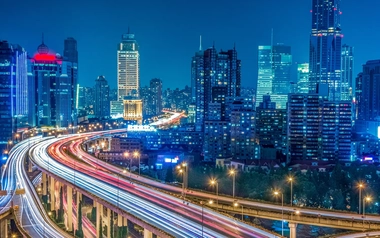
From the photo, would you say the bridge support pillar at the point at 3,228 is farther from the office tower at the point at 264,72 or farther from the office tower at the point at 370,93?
the office tower at the point at 264,72

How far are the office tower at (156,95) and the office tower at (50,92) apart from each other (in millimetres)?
43261

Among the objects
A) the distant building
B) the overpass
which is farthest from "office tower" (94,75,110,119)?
the overpass

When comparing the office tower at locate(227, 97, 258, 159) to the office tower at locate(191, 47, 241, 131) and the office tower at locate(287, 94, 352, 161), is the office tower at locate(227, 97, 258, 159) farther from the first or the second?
the office tower at locate(191, 47, 241, 131)

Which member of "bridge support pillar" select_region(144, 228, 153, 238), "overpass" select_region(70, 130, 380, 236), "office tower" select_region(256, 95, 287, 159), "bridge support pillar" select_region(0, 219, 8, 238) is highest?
"office tower" select_region(256, 95, 287, 159)

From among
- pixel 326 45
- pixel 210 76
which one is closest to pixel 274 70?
pixel 326 45

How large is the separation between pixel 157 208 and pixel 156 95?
105755 mm

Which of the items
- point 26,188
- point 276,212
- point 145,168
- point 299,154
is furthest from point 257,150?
point 276,212

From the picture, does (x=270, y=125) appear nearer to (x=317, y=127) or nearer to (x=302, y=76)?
(x=317, y=127)

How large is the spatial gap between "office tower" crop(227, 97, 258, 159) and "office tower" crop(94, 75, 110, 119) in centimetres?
7603

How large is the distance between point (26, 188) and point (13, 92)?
98.3 feet

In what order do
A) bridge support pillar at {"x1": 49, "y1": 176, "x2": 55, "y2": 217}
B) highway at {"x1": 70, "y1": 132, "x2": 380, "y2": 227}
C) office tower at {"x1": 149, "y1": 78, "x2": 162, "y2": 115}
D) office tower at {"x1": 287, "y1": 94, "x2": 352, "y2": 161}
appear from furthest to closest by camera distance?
office tower at {"x1": 149, "y1": 78, "x2": 162, "y2": 115}
office tower at {"x1": 287, "y1": 94, "x2": 352, "y2": 161}
bridge support pillar at {"x1": 49, "y1": 176, "x2": 55, "y2": 217}
highway at {"x1": 70, "y1": 132, "x2": 380, "y2": 227}

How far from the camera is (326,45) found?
9119 centimetres

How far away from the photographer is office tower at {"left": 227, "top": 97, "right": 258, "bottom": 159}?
45666mm

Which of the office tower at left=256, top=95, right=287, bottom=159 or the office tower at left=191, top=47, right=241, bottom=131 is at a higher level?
the office tower at left=191, top=47, right=241, bottom=131
